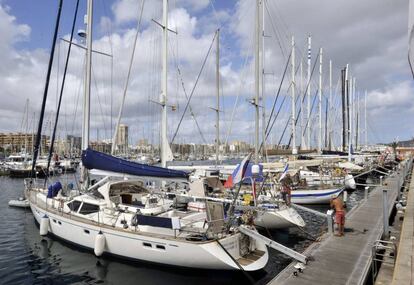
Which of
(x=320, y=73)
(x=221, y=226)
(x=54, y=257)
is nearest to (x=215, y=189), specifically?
(x=221, y=226)

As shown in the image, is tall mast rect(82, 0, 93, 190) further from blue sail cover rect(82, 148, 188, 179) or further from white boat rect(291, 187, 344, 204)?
white boat rect(291, 187, 344, 204)

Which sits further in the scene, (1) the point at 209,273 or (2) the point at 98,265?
(2) the point at 98,265

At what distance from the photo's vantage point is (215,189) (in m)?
17.8

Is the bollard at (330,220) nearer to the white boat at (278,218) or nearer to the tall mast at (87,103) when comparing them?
the white boat at (278,218)

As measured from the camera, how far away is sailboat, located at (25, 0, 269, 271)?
34.6 ft

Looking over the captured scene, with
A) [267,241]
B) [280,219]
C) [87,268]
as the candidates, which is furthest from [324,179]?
[87,268]

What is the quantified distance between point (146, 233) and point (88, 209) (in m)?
4.00

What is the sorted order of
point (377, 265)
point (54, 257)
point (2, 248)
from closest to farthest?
1. point (377, 265)
2. point (54, 257)
3. point (2, 248)

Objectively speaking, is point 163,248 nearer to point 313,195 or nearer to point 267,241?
point 267,241

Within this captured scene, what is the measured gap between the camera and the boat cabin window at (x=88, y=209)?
1391 centimetres

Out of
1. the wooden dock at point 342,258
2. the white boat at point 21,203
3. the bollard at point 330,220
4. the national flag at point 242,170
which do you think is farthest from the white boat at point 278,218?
the white boat at point 21,203

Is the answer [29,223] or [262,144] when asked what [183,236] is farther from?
[262,144]

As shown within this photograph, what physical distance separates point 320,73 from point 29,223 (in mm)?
38940

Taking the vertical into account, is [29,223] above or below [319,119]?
below
